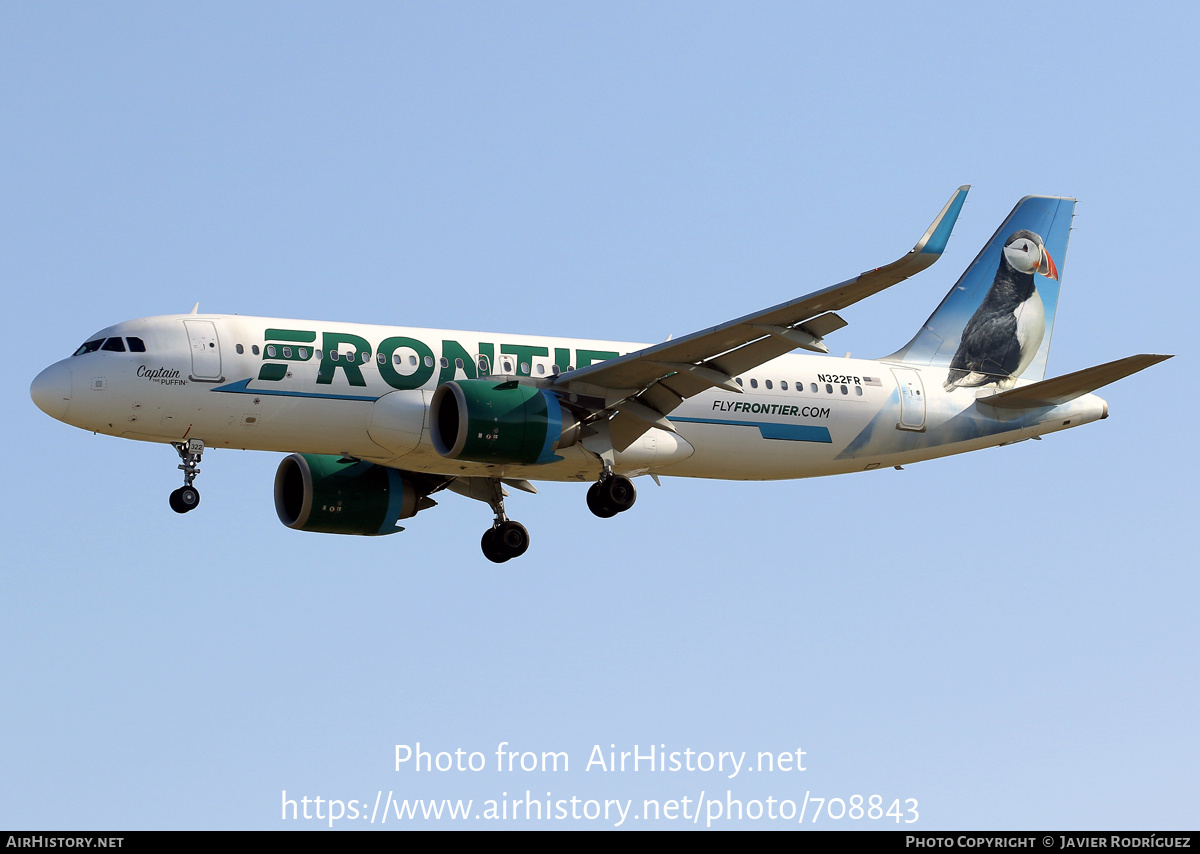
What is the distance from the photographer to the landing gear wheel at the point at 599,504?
115 ft

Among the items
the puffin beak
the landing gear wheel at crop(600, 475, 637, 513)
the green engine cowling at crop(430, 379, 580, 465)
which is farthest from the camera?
the puffin beak

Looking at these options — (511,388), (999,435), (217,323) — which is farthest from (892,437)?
(217,323)

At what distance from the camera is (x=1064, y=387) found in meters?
38.6

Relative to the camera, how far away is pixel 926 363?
135 feet

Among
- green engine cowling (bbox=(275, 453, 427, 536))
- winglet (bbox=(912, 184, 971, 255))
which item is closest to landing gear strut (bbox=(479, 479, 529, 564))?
green engine cowling (bbox=(275, 453, 427, 536))

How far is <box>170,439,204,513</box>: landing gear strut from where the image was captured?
33.8 meters

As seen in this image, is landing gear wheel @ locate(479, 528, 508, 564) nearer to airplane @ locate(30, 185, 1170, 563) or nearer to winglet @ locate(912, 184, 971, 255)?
airplane @ locate(30, 185, 1170, 563)

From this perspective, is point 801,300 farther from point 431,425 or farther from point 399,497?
point 399,497

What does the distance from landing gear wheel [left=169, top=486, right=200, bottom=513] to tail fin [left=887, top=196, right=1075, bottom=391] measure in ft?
58.0

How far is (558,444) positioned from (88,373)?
9.71 metres

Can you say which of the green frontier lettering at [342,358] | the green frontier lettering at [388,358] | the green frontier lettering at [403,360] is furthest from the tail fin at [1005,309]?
the green frontier lettering at [342,358]

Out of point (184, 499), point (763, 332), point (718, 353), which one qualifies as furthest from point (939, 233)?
point (184, 499)

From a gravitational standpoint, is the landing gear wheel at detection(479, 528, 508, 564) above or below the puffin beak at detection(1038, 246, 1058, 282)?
below

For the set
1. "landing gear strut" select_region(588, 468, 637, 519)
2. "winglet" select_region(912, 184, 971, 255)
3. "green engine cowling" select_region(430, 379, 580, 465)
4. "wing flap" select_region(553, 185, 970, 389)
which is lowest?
"landing gear strut" select_region(588, 468, 637, 519)
